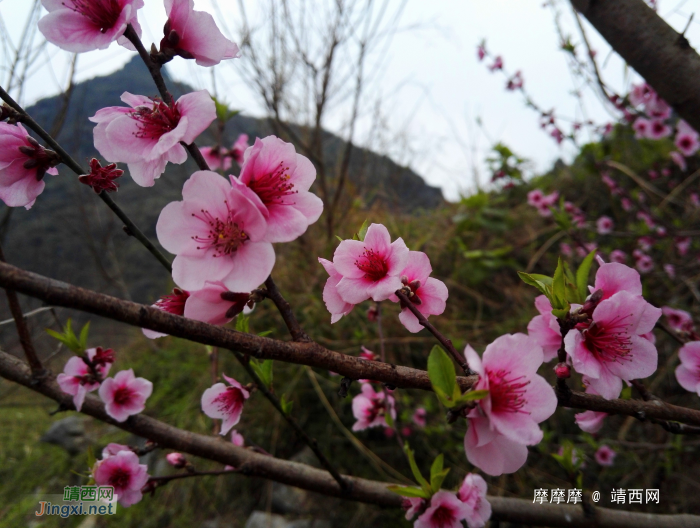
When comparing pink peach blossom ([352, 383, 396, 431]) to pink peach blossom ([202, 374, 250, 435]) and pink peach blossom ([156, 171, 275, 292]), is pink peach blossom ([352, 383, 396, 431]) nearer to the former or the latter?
pink peach blossom ([202, 374, 250, 435])

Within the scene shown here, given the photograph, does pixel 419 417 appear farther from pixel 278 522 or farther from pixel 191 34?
pixel 191 34

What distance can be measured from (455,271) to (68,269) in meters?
6.09

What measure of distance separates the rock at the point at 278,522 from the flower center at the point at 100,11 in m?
2.43

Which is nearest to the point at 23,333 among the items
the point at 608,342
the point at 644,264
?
the point at 608,342

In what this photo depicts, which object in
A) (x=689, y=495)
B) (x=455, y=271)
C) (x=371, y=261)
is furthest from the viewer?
(x=455, y=271)

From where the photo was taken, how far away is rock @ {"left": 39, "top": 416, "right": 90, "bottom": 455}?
3.12m

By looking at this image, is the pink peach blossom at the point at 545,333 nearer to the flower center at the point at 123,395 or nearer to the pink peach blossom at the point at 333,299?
the pink peach blossom at the point at 333,299

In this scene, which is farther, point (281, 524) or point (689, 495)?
point (281, 524)

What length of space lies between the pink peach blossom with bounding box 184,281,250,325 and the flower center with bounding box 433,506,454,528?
58 centimetres

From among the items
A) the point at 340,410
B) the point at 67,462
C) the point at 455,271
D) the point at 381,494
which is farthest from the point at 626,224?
the point at 67,462

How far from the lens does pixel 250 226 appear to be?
510 millimetres

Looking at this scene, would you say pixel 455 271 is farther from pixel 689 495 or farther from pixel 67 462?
pixel 67 462

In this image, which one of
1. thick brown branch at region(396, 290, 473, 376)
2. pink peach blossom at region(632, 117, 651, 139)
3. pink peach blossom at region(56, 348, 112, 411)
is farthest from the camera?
pink peach blossom at region(632, 117, 651, 139)

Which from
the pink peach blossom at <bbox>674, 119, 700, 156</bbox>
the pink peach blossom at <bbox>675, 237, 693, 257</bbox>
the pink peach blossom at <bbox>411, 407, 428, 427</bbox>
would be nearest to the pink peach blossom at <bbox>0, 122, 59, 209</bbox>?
the pink peach blossom at <bbox>411, 407, 428, 427</bbox>
